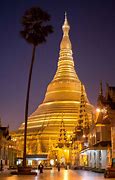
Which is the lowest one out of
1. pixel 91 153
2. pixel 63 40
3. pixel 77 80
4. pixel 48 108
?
pixel 91 153

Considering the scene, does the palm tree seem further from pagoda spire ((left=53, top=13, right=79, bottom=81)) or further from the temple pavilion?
pagoda spire ((left=53, top=13, right=79, bottom=81))

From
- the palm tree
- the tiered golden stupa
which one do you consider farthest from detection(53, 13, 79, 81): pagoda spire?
the palm tree

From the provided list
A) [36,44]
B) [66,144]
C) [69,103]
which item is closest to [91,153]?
[36,44]

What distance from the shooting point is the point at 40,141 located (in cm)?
10719

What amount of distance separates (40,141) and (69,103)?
1695 cm

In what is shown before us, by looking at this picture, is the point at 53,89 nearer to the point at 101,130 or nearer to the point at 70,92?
the point at 70,92

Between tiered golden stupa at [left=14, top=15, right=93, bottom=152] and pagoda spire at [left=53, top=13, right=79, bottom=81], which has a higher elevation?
pagoda spire at [left=53, top=13, right=79, bottom=81]

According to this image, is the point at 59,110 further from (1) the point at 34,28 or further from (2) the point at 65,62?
(1) the point at 34,28

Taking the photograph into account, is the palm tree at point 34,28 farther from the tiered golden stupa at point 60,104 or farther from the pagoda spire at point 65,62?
the pagoda spire at point 65,62

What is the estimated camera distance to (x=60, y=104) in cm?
11675

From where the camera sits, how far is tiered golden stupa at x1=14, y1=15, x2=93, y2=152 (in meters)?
108

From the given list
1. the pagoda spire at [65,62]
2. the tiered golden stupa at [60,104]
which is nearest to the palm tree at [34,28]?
the tiered golden stupa at [60,104]

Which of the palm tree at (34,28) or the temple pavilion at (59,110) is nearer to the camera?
the palm tree at (34,28)

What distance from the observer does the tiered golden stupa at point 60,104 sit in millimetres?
107562
